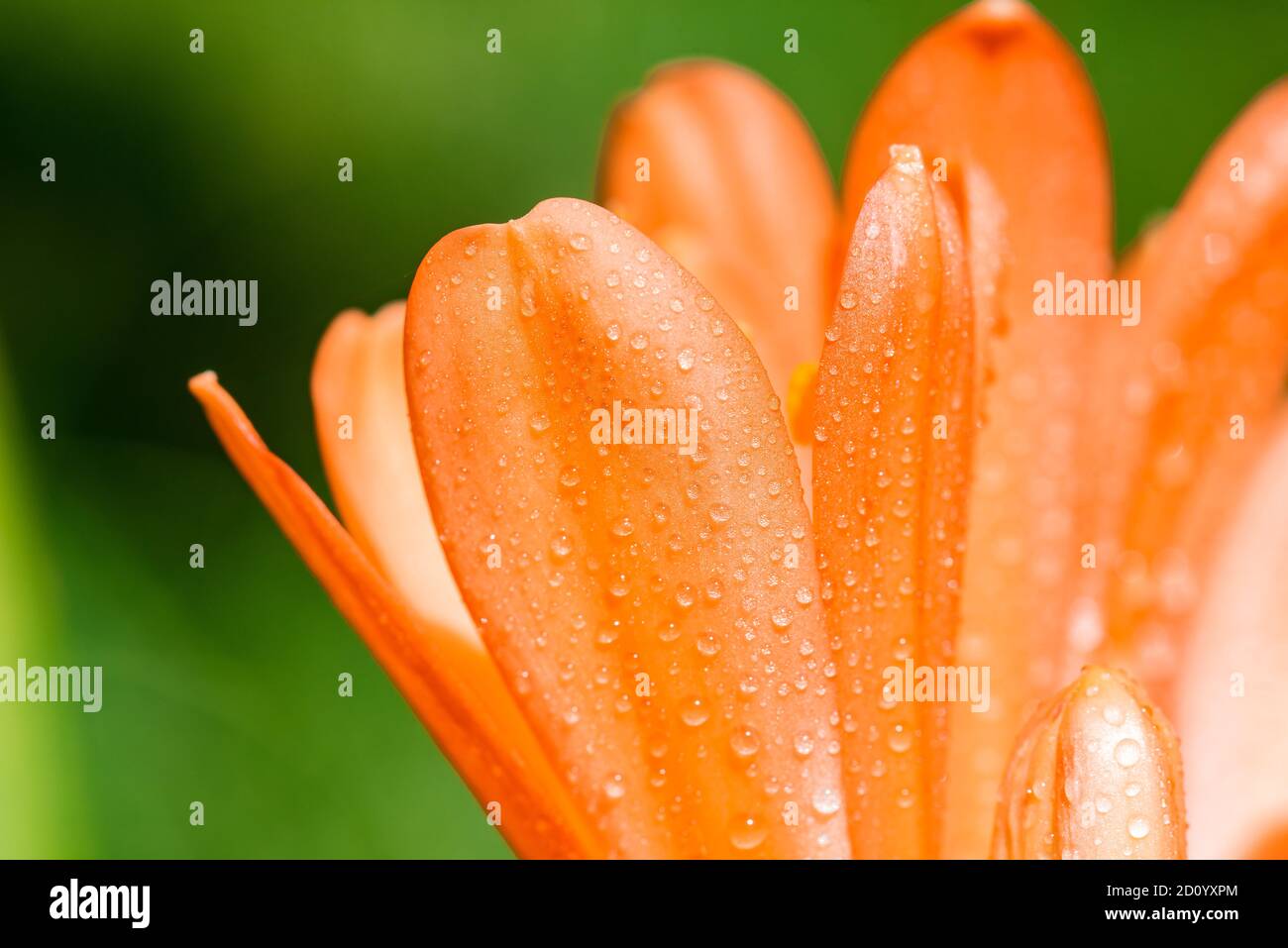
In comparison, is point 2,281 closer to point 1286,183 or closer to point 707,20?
point 707,20

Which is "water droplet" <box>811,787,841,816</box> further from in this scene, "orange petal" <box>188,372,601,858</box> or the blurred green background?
the blurred green background

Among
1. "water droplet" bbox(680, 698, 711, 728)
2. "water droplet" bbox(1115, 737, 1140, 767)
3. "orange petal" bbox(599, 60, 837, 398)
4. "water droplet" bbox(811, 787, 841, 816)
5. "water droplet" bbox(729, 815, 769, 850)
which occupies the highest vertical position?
"orange petal" bbox(599, 60, 837, 398)

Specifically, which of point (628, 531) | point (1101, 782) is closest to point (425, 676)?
point (628, 531)

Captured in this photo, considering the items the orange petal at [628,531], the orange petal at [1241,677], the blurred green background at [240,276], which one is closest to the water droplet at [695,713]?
the orange petal at [628,531]

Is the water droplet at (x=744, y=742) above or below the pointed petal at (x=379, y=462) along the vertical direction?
below

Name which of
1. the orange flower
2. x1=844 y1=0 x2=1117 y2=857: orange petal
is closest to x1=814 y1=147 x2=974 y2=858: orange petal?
the orange flower

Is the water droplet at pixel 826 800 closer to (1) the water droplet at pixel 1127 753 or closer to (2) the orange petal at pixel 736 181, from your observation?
(1) the water droplet at pixel 1127 753

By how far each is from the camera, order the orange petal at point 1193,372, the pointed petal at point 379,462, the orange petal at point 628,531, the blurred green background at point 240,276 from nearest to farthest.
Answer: the orange petal at point 628,531, the pointed petal at point 379,462, the orange petal at point 1193,372, the blurred green background at point 240,276
